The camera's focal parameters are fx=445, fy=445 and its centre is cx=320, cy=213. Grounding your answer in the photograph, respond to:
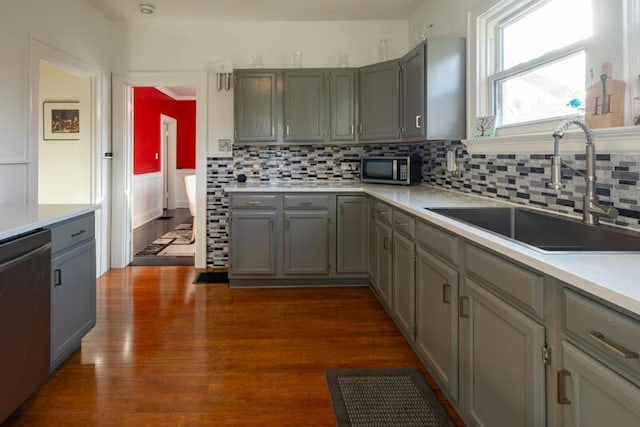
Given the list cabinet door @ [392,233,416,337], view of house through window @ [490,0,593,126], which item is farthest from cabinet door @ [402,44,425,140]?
cabinet door @ [392,233,416,337]

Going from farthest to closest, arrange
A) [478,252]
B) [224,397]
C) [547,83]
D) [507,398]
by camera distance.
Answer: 1. [547,83]
2. [224,397]
3. [478,252]
4. [507,398]

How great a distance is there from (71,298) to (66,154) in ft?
9.17

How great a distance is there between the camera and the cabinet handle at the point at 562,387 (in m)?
1.13

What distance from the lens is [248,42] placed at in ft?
14.9

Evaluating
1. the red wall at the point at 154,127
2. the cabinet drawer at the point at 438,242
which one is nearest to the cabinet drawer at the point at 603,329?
the cabinet drawer at the point at 438,242

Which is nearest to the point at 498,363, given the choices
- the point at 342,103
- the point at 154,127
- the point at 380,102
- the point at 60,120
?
the point at 380,102

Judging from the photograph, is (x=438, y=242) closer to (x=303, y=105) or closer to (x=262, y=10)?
(x=303, y=105)

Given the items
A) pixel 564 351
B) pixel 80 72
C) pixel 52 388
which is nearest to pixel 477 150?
pixel 564 351

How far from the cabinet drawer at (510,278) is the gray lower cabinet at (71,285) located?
1960 millimetres

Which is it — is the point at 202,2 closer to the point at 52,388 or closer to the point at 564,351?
the point at 52,388

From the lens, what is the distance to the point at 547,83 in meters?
2.38

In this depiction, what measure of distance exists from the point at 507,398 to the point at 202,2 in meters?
3.93

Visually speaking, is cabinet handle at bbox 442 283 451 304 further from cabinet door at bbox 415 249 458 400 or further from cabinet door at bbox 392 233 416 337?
cabinet door at bbox 392 233 416 337

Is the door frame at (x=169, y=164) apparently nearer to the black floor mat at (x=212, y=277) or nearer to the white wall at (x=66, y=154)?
the white wall at (x=66, y=154)
